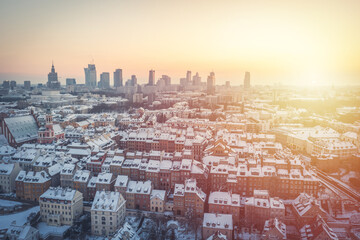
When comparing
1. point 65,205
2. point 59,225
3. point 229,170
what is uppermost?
point 229,170

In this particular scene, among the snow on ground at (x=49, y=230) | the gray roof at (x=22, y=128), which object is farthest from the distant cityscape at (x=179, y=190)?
the gray roof at (x=22, y=128)

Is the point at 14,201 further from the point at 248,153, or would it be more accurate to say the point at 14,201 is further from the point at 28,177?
the point at 248,153

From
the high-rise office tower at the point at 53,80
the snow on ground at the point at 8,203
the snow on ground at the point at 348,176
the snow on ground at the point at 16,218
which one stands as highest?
the high-rise office tower at the point at 53,80

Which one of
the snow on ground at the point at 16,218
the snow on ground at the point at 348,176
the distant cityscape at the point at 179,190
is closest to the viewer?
the distant cityscape at the point at 179,190

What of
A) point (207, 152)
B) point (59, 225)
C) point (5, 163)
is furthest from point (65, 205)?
point (207, 152)

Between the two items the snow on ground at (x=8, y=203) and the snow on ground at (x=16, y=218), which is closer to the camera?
the snow on ground at (x=16, y=218)

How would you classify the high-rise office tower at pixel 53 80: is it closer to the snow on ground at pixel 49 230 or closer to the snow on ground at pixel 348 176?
the snow on ground at pixel 49 230
